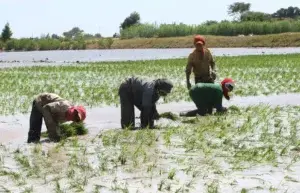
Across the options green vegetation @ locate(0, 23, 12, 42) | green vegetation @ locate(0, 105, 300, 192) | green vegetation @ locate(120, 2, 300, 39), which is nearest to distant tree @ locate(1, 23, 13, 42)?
green vegetation @ locate(0, 23, 12, 42)

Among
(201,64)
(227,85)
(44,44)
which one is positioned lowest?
(227,85)

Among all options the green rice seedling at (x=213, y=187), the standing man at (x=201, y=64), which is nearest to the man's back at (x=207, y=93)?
the standing man at (x=201, y=64)

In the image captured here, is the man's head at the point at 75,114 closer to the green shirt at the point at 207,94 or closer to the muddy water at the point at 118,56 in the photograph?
the green shirt at the point at 207,94

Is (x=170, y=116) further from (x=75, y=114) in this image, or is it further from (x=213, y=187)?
(x=213, y=187)

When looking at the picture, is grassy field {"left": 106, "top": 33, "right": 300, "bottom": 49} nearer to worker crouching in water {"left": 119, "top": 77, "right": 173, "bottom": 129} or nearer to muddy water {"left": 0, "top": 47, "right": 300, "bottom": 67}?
muddy water {"left": 0, "top": 47, "right": 300, "bottom": 67}

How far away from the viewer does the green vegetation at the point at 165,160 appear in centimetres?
514

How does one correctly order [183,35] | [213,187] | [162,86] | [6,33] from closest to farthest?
[213,187]
[162,86]
[183,35]
[6,33]

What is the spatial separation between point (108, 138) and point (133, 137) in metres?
0.34

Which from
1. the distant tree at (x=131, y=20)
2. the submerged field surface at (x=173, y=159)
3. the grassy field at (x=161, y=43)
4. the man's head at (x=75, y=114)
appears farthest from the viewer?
the distant tree at (x=131, y=20)

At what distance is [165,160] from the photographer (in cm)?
620

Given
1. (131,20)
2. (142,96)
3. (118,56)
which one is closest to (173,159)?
(142,96)

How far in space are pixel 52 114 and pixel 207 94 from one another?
324cm

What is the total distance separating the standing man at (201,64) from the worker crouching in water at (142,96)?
2.25 m

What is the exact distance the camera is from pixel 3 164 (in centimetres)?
625
